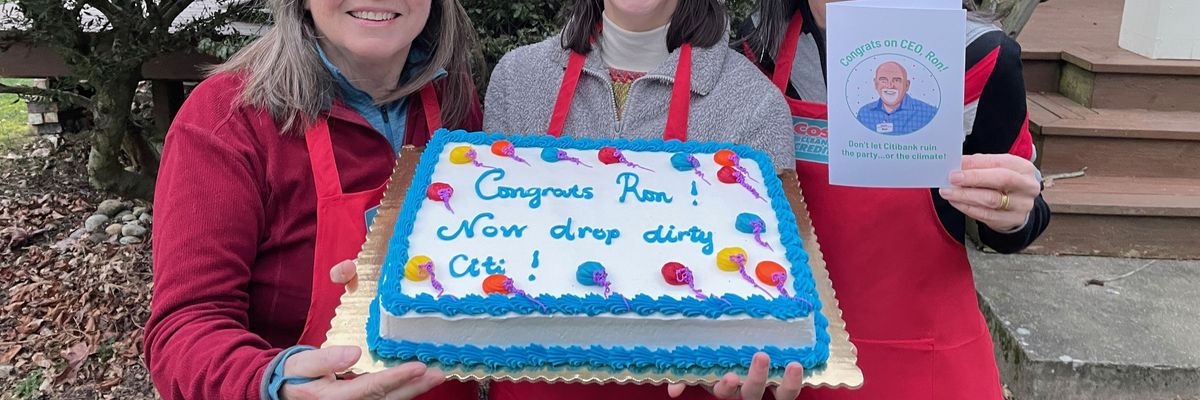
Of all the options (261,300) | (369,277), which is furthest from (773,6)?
(261,300)

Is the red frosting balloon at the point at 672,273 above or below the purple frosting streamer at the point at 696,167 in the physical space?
below

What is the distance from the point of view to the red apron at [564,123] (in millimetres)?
1803

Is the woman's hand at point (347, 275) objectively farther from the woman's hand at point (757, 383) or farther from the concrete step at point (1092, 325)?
the concrete step at point (1092, 325)

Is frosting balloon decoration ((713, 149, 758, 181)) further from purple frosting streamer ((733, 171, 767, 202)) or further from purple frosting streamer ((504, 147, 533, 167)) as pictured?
purple frosting streamer ((504, 147, 533, 167))

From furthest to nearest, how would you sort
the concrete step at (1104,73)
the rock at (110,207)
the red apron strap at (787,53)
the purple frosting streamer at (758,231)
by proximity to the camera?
the rock at (110,207) → the concrete step at (1104,73) → the red apron strap at (787,53) → the purple frosting streamer at (758,231)

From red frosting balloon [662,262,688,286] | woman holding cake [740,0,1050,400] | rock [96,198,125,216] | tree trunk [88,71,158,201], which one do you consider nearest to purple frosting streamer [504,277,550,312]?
red frosting balloon [662,262,688,286]

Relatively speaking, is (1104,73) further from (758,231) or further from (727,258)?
(727,258)

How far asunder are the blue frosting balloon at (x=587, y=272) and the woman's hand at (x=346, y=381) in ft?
0.92

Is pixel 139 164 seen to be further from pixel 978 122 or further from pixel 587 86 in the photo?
pixel 978 122

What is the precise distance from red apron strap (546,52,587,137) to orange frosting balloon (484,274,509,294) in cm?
51

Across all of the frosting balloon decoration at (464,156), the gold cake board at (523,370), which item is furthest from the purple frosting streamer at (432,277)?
the frosting balloon decoration at (464,156)

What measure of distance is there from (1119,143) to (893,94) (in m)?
3.39

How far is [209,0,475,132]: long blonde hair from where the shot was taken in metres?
1.68

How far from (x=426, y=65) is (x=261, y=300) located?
2.07ft
